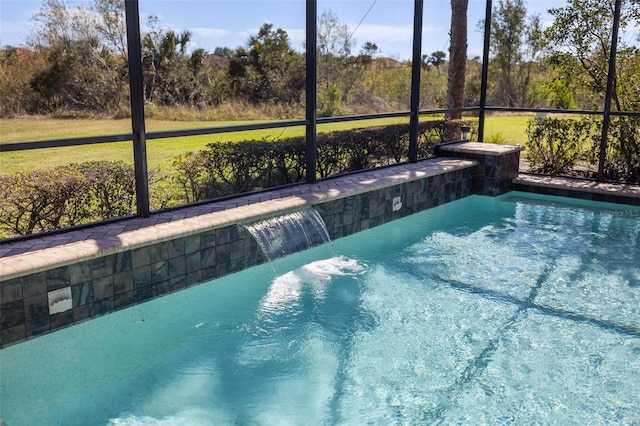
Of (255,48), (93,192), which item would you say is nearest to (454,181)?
(93,192)

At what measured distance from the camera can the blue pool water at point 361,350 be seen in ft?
10.2

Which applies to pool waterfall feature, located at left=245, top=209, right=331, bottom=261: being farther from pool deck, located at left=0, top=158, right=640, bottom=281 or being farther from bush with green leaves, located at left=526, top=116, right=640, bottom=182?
bush with green leaves, located at left=526, top=116, right=640, bottom=182

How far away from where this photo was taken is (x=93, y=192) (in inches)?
211

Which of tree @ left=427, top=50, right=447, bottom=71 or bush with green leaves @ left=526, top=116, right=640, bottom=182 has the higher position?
tree @ left=427, top=50, right=447, bottom=71

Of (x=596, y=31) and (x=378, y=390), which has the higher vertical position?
(x=596, y=31)

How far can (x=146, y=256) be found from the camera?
13.8 feet

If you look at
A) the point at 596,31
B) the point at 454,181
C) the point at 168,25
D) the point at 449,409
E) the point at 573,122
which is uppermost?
the point at 168,25

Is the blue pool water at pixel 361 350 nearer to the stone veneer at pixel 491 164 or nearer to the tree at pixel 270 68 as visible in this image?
the stone veneer at pixel 491 164

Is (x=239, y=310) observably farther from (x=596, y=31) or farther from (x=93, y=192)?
(x=596, y=31)

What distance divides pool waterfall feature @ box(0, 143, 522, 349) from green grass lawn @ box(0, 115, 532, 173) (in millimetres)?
5330

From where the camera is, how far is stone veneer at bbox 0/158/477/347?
356cm

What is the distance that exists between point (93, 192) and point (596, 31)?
7.35 meters

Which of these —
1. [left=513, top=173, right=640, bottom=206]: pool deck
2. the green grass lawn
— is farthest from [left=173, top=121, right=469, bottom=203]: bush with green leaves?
the green grass lawn

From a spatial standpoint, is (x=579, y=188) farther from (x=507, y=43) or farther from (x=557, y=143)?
(x=507, y=43)
